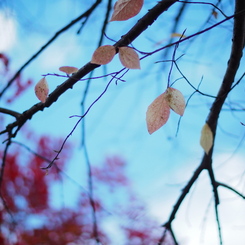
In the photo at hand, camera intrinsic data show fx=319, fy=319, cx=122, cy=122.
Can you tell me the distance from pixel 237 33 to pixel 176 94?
19 centimetres

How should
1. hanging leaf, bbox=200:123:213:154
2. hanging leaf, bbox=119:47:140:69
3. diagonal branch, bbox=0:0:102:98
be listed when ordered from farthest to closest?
diagonal branch, bbox=0:0:102:98 < hanging leaf, bbox=200:123:213:154 < hanging leaf, bbox=119:47:140:69

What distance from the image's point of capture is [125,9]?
1.56 ft

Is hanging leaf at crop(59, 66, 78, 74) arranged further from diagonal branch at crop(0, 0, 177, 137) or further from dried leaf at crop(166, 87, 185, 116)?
dried leaf at crop(166, 87, 185, 116)

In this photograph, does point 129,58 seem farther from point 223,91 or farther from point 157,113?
point 223,91

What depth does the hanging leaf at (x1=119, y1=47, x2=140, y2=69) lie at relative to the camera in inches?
18.2

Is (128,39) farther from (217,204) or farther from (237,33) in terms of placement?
(217,204)

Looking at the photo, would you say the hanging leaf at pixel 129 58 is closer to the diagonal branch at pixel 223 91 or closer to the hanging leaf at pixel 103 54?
the hanging leaf at pixel 103 54

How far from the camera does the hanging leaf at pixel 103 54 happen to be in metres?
0.47

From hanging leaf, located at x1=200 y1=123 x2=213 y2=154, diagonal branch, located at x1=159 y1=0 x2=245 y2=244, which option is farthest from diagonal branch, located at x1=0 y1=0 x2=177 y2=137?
hanging leaf, located at x1=200 y1=123 x2=213 y2=154

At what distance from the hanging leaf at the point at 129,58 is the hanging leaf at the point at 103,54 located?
14 millimetres

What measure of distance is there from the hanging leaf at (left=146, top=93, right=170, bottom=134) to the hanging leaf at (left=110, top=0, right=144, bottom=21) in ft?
0.45

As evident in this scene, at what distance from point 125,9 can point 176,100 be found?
0.52 feet

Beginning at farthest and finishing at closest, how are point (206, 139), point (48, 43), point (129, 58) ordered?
point (48, 43)
point (206, 139)
point (129, 58)

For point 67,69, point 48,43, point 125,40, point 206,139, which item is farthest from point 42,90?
point 48,43
